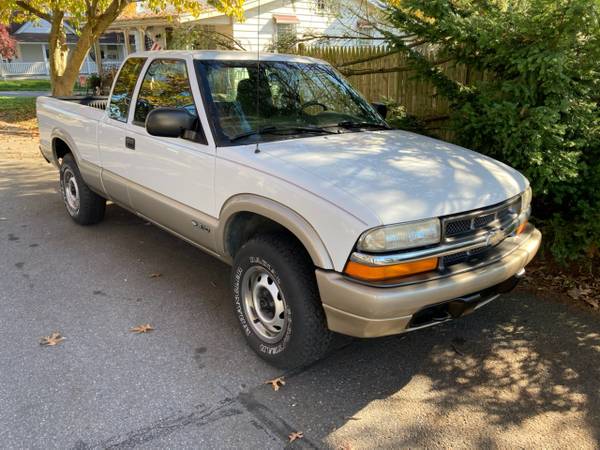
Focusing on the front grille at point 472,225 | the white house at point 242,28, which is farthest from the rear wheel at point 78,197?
the front grille at point 472,225


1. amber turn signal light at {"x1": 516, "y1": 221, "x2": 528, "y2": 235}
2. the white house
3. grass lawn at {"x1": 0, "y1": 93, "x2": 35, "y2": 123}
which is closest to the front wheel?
the white house

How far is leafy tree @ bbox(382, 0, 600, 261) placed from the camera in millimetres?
4043

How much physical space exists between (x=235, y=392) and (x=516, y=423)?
163cm

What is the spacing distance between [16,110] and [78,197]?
14.3 metres

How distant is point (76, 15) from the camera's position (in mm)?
13633

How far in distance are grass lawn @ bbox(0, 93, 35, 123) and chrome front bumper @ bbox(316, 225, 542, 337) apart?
51.8ft

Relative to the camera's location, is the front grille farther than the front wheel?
No

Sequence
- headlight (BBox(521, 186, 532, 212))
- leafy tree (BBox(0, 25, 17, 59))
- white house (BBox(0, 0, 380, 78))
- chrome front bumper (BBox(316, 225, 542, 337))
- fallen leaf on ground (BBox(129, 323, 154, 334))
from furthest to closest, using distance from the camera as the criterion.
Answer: leafy tree (BBox(0, 25, 17, 59))
white house (BBox(0, 0, 380, 78))
fallen leaf on ground (BBox(129, 323, 154, 334))
headlight (BBox(521, 186, 532, 212))
chrome front bumper (BBox(316, 225, 542, 337))

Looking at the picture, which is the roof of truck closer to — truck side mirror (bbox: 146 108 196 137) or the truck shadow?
truck side mirror (bbox: 146 108 196 137)

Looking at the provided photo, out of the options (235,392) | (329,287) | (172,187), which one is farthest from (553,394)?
(172,187)

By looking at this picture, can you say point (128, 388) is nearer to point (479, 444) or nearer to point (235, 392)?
point (235, 392)

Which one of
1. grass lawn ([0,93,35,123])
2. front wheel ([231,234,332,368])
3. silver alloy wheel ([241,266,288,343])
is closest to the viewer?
front wheel ([231,234,332,368])

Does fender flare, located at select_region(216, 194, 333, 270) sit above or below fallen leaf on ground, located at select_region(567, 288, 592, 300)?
above

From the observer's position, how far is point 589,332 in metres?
4.00
